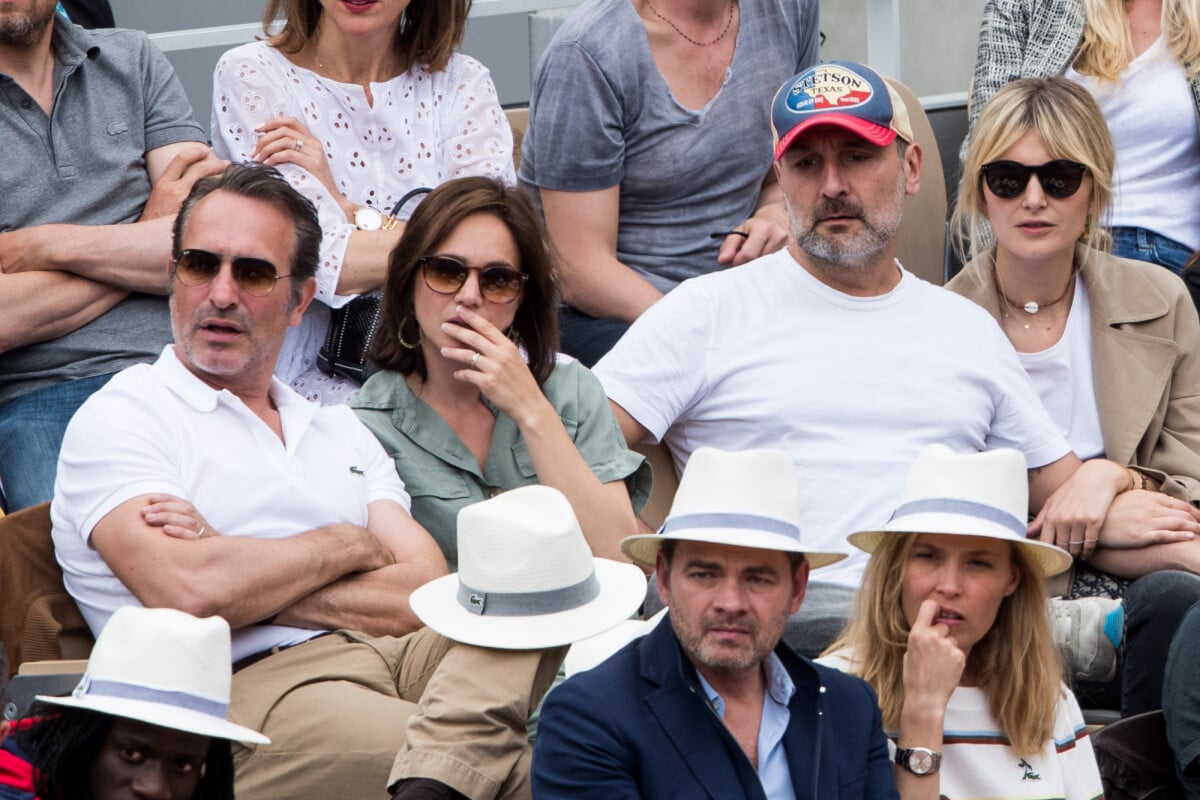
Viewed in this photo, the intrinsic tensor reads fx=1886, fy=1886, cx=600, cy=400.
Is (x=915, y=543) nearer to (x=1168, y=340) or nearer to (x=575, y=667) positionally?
(x=575, y=667)

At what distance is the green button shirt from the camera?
396 centimetres

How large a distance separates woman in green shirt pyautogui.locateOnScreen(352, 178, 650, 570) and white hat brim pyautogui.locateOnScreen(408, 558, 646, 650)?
0.58 m

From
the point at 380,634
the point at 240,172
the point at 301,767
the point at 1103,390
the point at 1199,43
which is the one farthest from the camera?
the point at 1199,43

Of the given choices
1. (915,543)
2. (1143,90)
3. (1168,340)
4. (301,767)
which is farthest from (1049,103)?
(301,767)

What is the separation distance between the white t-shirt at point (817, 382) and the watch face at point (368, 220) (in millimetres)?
704

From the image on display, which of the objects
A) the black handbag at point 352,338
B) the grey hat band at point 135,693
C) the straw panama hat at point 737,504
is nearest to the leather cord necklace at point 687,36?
the black handbag at point 352,338

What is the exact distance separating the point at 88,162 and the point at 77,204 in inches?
4.4

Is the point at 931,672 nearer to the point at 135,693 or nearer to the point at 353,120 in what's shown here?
the point at 135,693

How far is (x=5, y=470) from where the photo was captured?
158 inches

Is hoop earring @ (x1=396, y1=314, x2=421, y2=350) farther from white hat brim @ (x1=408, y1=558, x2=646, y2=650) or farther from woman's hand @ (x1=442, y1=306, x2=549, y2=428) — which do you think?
white hat brim @ (x1=408, y1=558, x2=646, y2=650)

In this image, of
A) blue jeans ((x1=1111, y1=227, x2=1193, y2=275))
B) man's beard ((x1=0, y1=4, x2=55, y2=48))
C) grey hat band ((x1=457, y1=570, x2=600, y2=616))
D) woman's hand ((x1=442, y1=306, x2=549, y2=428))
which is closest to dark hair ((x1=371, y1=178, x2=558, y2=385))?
→ woman's hand ((x1=442, y1=306, x2=549, y2=428))

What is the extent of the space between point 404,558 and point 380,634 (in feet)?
0.52

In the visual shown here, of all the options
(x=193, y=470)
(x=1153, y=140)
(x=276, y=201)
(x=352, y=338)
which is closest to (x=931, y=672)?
(x=193, y=470)

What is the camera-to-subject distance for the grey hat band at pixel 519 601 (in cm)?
319
